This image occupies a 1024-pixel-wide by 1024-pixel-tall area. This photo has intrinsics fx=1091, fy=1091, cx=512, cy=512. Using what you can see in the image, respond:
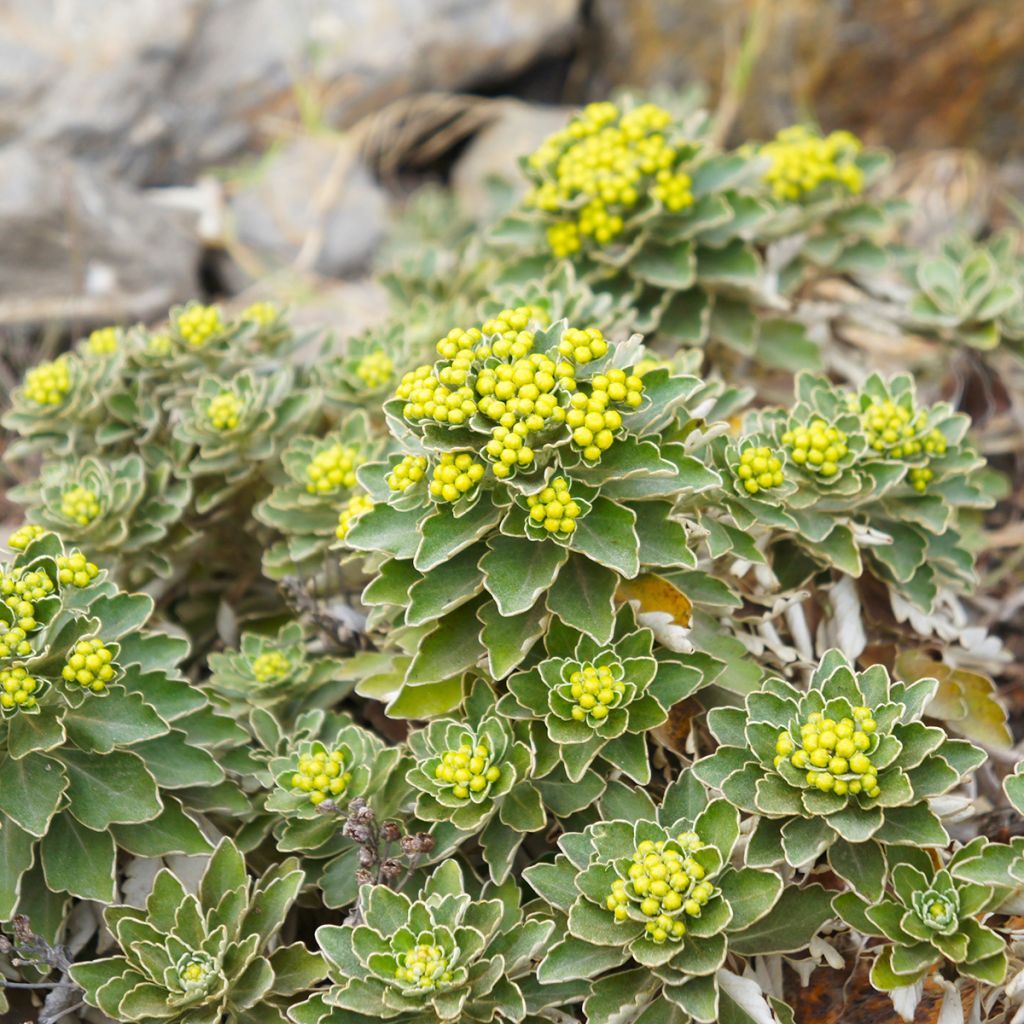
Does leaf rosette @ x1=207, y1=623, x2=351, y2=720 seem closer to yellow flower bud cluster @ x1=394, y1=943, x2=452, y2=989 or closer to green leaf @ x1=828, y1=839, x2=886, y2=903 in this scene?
yellow flower bud cluster @ x1=394, y1=943, x2=452, y2=989

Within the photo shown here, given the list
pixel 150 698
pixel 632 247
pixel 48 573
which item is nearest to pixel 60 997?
pixel 150 698

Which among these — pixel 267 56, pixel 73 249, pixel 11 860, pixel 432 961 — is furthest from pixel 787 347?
pixel 267 56

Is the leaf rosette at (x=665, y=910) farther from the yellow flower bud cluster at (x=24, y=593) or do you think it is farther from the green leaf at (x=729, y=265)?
the green leaf at (x=729, y=265)

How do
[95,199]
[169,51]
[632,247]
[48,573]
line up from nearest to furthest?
1. [48,573]
2. [632,247]
3. [95,199]
4. [169,51]

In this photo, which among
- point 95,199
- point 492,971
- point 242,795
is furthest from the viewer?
point 95,199

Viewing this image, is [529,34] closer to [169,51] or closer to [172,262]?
[169,51]

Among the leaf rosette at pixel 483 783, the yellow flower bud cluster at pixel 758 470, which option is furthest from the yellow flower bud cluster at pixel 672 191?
the leaf rosette at pixel 483 783
